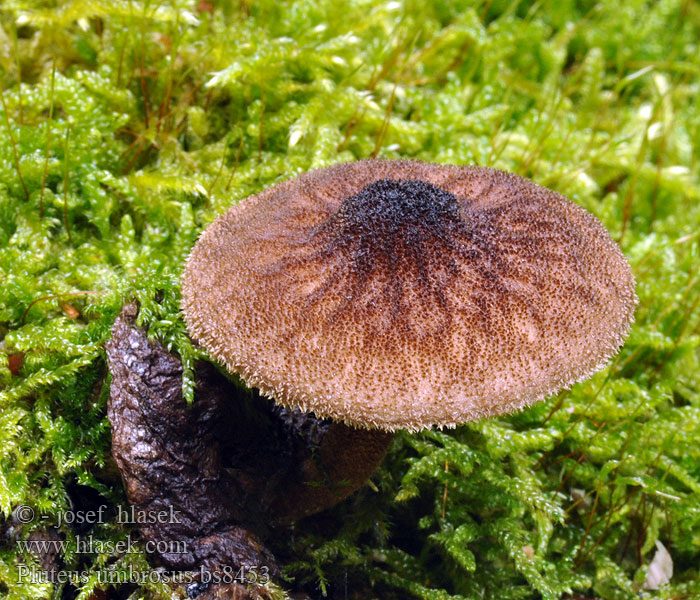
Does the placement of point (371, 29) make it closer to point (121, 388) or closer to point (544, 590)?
point (121, 388)

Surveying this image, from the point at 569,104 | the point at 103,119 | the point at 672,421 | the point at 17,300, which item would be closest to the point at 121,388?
the point at 17,300

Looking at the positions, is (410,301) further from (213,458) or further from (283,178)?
(283,178)

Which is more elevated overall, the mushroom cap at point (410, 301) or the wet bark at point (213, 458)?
the mushroom cap at point (410, 301)

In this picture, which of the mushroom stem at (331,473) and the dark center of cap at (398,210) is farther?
the mushroom stem at (331,473)

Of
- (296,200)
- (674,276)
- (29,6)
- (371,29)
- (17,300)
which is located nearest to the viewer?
(296,200)

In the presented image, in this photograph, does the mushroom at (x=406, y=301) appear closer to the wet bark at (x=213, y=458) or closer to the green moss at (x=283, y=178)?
the wet bark at (x=213, y=458)

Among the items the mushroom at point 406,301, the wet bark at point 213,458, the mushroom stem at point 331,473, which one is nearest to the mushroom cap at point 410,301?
the mushroom at point 406,301

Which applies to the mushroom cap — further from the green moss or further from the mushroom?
the green moss
